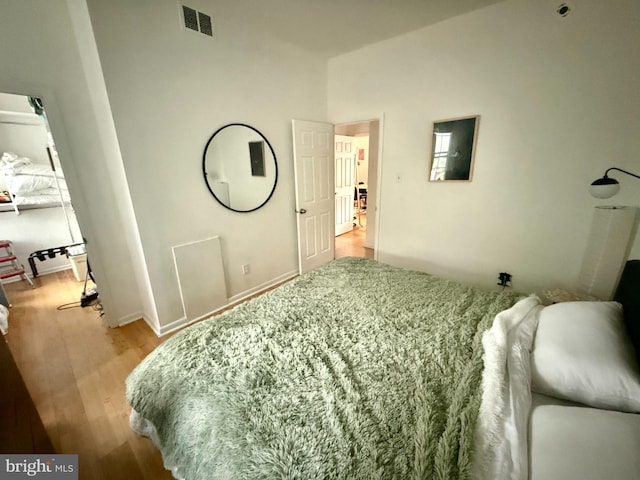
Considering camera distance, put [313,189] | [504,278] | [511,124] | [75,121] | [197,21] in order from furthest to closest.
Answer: [313,189], [504,278], [511,124], [197,21], [75,121]

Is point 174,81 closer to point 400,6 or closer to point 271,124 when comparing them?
point 271,124

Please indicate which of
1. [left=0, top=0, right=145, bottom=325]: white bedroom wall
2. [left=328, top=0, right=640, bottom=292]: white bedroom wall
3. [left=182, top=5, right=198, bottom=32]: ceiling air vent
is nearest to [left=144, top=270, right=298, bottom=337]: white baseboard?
[left=0, top=0, right=145, bottom=325]: white bedroom wall

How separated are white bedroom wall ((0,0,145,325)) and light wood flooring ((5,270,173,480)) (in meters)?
0.34

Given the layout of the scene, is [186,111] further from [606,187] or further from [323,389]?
[606,187]

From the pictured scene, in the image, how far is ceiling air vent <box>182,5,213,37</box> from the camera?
76.9 inches

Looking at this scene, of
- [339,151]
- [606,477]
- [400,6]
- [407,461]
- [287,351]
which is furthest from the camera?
[339,151]

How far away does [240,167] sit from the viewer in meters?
2.59

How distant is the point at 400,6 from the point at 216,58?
5.48 ft

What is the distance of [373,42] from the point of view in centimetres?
274

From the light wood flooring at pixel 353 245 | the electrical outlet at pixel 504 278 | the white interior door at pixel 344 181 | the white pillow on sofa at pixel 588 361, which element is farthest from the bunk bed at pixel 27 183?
the electrical outlet at pixel 504 278

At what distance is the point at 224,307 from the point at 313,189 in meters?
1.80

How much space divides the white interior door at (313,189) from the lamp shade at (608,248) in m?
2.63

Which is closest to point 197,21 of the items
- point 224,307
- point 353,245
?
point 224,307

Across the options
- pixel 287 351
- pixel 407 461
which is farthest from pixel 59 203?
pixel 407 461
